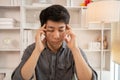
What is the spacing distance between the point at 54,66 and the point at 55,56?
75 millimetres

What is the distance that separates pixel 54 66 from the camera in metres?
1.33

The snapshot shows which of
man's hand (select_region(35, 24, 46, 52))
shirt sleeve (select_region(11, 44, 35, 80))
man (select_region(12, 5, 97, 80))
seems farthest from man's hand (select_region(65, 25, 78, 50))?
shirt sleeve (select_region(11, 44, 35, 80))

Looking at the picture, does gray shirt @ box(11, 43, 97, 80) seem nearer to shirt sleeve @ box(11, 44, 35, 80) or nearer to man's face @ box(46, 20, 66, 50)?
A: shirt sleeve @ box(11, 44, 35, 80)

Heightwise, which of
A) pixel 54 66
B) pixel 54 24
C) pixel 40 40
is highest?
pixel 54 24

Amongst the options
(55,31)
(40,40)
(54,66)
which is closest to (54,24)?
(55,31)

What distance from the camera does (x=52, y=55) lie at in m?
1.36

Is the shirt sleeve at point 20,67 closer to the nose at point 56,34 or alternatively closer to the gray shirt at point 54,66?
the gray shirt at point 54,66

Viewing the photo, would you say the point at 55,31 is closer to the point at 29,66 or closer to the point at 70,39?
the point at 70,39

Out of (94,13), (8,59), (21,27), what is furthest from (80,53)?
(8,59)

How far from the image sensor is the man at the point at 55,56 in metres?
1.28

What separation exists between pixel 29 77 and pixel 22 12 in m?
1.74

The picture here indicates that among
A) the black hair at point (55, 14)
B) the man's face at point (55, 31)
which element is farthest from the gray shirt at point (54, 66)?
the black hair at point (55, 14)

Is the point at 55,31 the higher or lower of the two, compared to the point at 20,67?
higher

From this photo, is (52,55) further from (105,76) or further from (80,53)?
(105,76)
